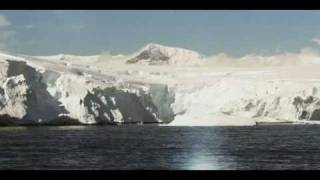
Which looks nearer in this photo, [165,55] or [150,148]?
[150,148]

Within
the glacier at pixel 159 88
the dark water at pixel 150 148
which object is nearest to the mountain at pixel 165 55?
the glacier at pixel 159 88

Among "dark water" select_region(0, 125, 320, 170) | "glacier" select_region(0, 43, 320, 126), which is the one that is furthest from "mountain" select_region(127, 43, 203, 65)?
"dark water" select_region(0, 125, 320, 170)

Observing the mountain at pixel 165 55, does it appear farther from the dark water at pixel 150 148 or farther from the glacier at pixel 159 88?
the dark water at pixel 150 148

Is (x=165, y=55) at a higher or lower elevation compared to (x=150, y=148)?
higher
